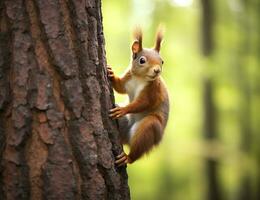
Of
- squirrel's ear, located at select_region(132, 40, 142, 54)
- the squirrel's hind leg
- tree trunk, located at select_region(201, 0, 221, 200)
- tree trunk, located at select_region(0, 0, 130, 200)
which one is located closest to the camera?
tree trunk, located at select_region(0, 0, 130, 200)

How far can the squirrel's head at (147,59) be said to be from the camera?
3.38 metres

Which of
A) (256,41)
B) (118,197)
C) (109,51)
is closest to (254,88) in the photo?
(256,41)

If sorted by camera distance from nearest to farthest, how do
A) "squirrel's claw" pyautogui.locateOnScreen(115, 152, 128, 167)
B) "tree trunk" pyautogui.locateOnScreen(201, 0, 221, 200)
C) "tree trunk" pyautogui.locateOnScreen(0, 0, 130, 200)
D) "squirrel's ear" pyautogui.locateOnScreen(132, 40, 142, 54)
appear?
"tree trunk" pyautogui.locateOnScreen(0, 0, 130, 200) → "squirrel's claw" pyautogui.locateOnScreen(115, 152, 128, 167) → "squirrel's ear" pyautogui.locateOnScreen(132, 40, 142, 54) → "tree trunk" pyautogui.locateOnScreen(201, 0, 221, 200)

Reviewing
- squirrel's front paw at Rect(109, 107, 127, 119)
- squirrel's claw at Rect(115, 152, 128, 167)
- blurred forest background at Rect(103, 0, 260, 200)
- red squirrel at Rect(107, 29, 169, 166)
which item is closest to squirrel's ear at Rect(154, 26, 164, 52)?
red squirrel at Rect(107, 29, 169, 166)

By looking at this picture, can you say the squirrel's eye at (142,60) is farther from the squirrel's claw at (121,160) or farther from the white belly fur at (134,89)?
the squirrel's claw at (121,160)

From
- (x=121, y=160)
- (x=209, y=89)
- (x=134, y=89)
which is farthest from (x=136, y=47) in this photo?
(x=209, y=89)

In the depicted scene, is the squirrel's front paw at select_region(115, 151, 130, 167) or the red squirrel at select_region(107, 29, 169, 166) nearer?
the squirrel's front paw at select_region(115, 151, 130, 167)

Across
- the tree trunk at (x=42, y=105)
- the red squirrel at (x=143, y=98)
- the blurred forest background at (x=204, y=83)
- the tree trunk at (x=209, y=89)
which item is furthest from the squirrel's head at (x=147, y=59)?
the tree trunk at (x=209, y=89)

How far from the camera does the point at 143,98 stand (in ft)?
11.2

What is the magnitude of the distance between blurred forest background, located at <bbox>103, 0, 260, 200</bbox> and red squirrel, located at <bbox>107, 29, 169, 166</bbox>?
6.00 metres

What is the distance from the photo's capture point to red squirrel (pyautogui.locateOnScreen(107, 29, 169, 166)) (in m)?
3.27

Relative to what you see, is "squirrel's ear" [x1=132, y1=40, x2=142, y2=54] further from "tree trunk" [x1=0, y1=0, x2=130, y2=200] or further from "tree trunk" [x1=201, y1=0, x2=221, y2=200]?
"tree trunk" [x1=201, y1=0, x2=221, y2=200]

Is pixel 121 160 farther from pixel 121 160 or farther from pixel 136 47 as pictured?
pixel 136 47

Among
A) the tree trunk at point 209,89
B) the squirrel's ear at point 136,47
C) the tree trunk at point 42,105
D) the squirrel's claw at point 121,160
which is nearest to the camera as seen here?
the tree trunk at point 42,105
